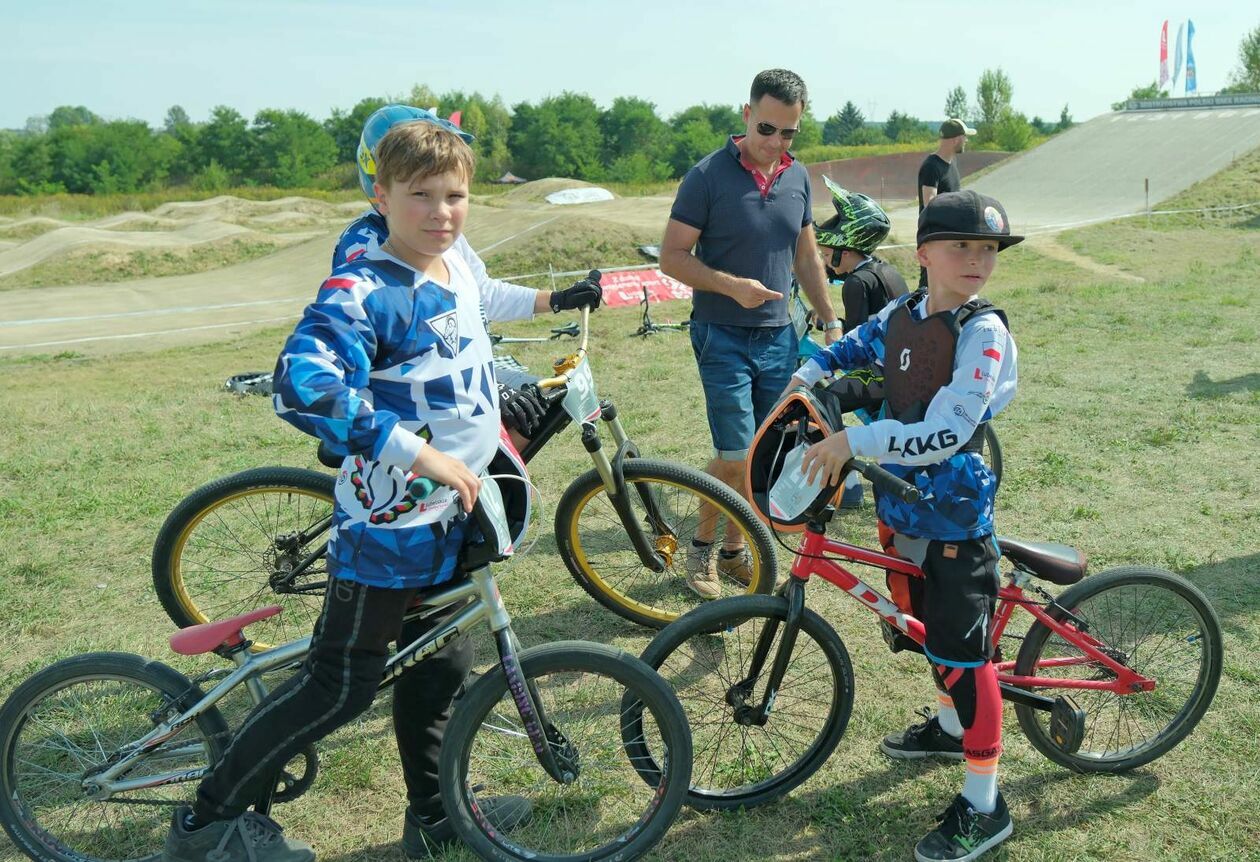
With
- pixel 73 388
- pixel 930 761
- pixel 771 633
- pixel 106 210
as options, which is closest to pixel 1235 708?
pixel 930 761

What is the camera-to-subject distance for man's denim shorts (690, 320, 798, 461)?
465 cm

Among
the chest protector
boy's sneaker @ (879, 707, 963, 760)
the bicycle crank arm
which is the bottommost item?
boy's sneaker @ (879, 707, 963, 760)

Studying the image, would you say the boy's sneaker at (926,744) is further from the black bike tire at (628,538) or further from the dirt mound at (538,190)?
the dirt mound at (538,190)

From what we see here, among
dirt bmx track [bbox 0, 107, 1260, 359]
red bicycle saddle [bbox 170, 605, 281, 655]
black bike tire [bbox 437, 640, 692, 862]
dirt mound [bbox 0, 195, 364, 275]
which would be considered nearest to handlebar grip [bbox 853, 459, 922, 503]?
black bike tire [bbox 437, 640, 692, 862]

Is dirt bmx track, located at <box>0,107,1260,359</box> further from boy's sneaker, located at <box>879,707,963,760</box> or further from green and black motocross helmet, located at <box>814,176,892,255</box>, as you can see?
boy's sneaker, located at <box>879,707,963,760</box>

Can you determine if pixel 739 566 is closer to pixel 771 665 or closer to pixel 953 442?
pixel 771 665

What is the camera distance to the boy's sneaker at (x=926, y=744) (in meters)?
3.54

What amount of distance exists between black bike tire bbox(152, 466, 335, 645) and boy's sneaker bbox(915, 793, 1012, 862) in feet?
8.57

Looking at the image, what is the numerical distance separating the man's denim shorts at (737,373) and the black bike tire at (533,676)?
2.00 m

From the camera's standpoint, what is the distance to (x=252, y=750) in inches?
106

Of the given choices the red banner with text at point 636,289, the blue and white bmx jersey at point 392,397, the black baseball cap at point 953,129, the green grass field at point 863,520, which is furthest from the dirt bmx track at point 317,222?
the blue and white bmx jersey at point 392,397

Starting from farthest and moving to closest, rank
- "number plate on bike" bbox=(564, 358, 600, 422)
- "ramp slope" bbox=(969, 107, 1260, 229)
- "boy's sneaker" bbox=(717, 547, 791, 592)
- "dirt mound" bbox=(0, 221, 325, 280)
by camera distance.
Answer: "ramp slope" bbox=(969, 107, 1260, 229) → "dirt mound" bbox=(0, 221, 325, 280) → "boy's sneaker" bbox=(717, 547, 791, 592) → "number plate on bike" bbox=(564, 358, 600, 422)

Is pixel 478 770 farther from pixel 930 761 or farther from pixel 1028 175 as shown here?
pixel 1028 175

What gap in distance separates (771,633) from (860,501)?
3.42 metres
